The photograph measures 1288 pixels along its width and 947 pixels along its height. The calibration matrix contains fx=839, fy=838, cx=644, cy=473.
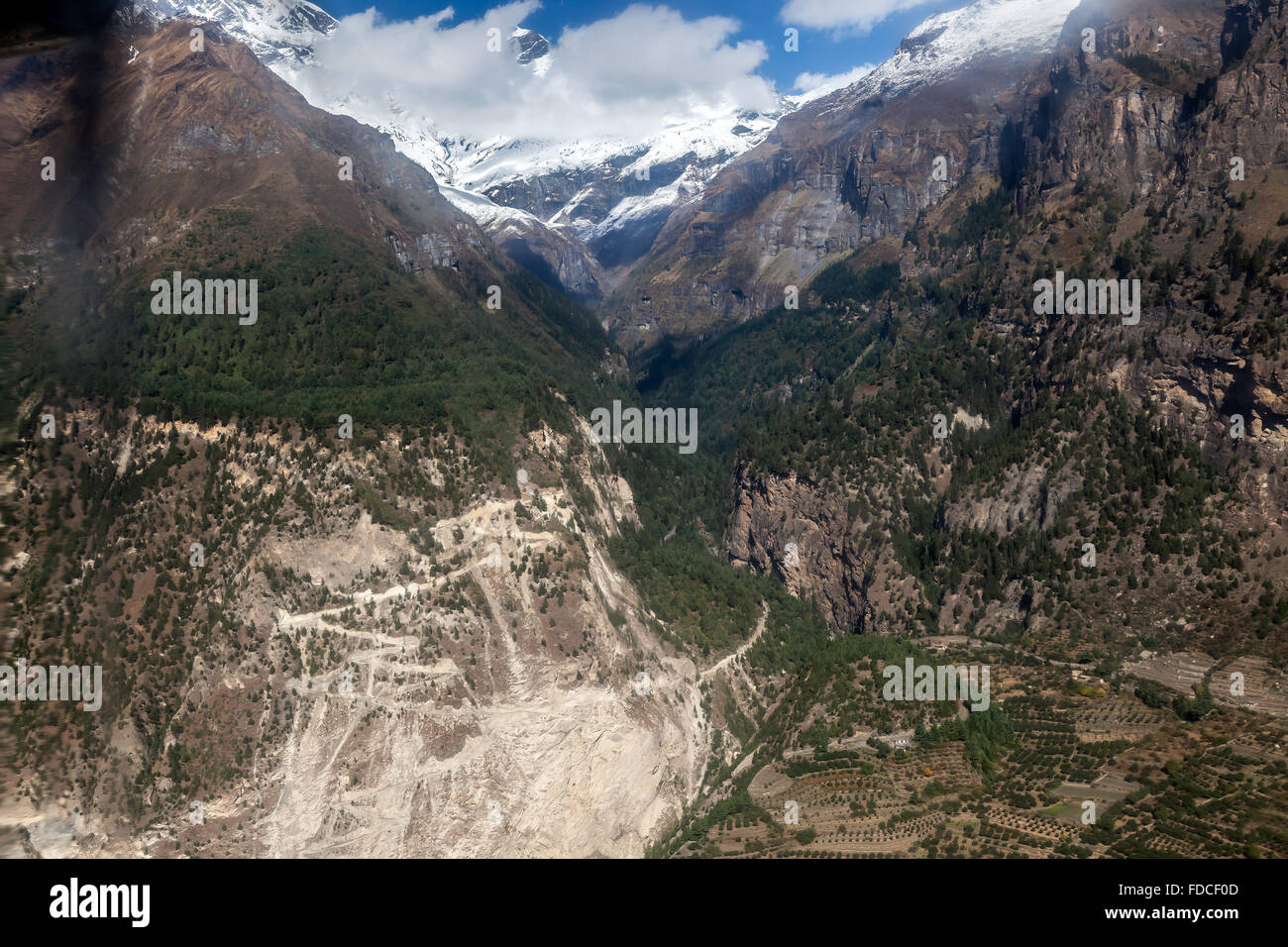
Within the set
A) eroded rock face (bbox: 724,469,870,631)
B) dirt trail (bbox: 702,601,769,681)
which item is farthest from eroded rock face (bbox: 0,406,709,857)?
eroded rock face (bbox: 724,469,870,631)

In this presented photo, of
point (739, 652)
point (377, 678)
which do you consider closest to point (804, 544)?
point (739, 652)

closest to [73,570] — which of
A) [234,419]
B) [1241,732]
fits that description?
[234,419]

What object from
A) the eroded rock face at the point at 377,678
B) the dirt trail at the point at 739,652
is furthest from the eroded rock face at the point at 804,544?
the eroded rock face at the point at 377,678

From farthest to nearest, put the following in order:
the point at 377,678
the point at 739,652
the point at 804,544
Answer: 1. the point at 804,544
2. the point at 739,652
3. the point at 377,678

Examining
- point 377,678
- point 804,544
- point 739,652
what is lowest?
point 739,652

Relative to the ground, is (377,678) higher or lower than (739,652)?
higher

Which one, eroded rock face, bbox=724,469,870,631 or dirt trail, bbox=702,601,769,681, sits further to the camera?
eroded rock face, bbox=724,469,870,631

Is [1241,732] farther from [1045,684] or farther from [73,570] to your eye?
[73,570]

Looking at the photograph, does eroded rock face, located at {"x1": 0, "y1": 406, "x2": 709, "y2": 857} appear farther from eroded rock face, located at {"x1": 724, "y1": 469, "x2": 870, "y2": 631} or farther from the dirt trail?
eroded rock face, located at {"x1": 724, "y1": 469, "x2": 870, "y2": 631}

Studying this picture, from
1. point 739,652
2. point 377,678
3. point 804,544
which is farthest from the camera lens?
point 804,544

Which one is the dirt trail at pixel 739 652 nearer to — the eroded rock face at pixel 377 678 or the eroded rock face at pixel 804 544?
the eroded rock face at pixel 377 678

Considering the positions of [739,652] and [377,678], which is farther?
[739,652]

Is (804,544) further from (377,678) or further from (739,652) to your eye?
(377,678)
